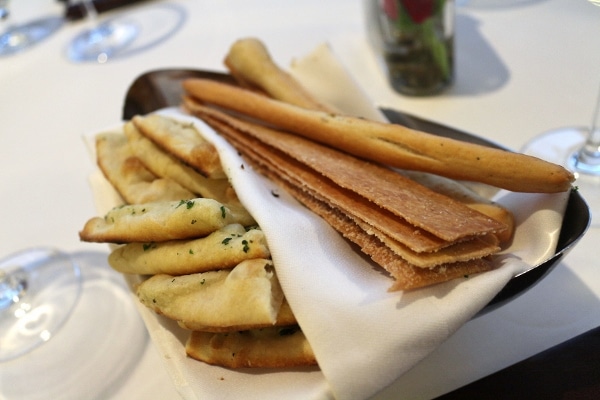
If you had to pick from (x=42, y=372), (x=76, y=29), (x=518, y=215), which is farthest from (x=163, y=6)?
(x=518, y=215)

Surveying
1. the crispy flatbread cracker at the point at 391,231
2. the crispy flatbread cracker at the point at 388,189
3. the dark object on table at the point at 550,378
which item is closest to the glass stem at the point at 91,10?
the crispy flatbread cracker at the point at 388,189

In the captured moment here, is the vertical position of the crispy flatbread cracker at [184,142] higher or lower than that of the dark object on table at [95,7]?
lower

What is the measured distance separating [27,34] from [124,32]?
34 cm

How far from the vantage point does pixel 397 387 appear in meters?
0.60

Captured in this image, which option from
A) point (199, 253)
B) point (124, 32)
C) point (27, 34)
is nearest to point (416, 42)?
point (199, 253)

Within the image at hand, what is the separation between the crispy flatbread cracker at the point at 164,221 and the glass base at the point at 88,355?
0.09 meters

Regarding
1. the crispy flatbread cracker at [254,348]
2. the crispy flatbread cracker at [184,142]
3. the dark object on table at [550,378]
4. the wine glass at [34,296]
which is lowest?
the dark object on table at [550,378]

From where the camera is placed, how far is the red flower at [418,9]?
0.97 meters

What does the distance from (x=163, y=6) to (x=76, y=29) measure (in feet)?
0.94

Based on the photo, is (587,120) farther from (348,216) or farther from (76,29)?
(76,29)

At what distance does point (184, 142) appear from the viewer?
745mm

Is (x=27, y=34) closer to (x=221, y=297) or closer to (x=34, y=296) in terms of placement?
(x=34, y=296)

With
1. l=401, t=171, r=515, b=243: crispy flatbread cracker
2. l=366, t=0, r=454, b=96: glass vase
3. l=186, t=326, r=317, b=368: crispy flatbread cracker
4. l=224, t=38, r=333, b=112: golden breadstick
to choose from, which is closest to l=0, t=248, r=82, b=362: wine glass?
l=186, t=326, r=317, b=368: crispy flatbread cracker

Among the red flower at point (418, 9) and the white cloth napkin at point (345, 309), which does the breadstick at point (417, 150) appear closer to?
the white cloth napkin at point (345, 309)
